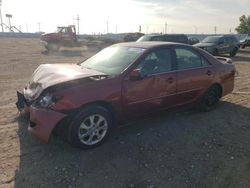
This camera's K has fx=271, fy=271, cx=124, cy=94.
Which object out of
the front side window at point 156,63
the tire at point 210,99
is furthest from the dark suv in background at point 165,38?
the front side window at point 156,63

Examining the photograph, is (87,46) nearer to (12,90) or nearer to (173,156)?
(12,90)

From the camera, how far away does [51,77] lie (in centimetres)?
431

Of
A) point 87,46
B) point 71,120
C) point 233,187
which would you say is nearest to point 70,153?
point 71,120

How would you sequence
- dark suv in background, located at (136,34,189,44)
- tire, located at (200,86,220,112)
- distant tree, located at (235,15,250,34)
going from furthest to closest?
distant tree, located at (235,15,250,34), dark suv in background, located at (136,34,189,44), tire, located at (200,86,220,112)

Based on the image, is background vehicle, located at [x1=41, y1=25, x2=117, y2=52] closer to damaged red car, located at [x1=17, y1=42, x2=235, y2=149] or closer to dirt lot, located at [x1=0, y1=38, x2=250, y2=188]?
dirt lot, located at [x1=0, y1=38, x2=250, y2=188]

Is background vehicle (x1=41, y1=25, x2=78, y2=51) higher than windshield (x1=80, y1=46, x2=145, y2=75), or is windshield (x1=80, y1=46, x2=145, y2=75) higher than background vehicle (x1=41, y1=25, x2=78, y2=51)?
background vehicle (x1=41, y1=25, x2=78, y2=51)

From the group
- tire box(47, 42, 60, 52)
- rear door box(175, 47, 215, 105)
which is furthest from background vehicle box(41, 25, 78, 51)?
rear door box(175, 47, 215, 105)

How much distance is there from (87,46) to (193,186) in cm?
2576

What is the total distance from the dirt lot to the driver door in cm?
47

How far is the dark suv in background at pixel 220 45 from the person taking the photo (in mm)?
18453

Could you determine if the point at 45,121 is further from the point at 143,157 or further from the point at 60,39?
the point at 60,39

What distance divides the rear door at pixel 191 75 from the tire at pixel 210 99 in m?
0.22

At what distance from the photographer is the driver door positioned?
4.43 metres

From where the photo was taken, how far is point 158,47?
16.4ft
